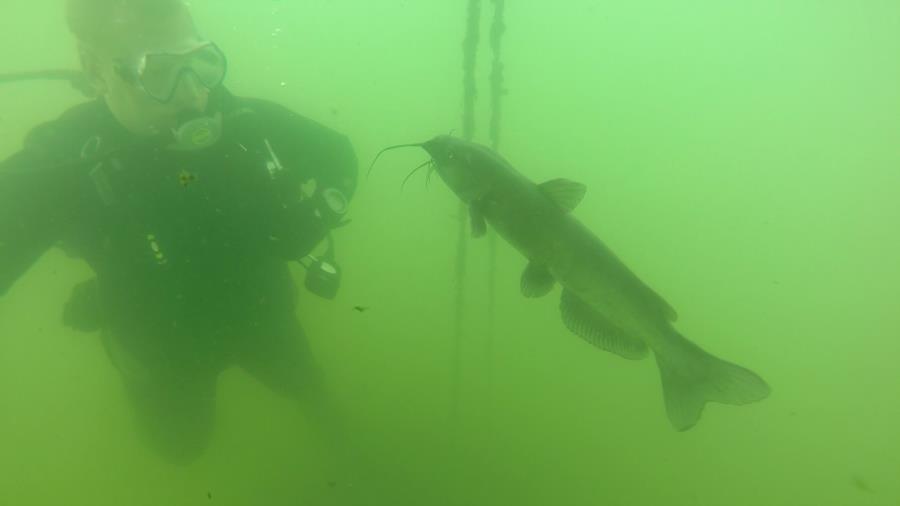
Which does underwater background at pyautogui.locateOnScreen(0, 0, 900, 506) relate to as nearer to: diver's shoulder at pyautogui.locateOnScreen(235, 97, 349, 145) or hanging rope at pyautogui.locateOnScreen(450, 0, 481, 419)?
hanging rope at pyautogui.locateOnScreen(450, 0, 481, 419)

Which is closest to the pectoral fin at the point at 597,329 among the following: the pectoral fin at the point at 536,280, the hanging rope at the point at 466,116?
the pectoral fin at the point at 536,280

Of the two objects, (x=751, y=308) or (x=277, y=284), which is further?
(x=751, y=308)

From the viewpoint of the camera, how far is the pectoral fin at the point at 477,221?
7.98ft

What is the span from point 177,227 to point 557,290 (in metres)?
5.25

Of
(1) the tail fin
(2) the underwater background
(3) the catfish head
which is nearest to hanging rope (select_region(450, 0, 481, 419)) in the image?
(2) the underwater background

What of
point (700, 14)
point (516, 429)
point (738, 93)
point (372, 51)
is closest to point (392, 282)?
point (516, 429)

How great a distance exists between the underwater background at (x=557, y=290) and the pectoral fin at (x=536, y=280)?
10.5 feet

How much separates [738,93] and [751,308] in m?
17.0

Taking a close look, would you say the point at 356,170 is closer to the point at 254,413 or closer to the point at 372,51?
the point at 254,413

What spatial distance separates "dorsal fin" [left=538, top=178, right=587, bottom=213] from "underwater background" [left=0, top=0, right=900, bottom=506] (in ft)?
10.9

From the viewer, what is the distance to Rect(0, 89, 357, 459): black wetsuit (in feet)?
11.1

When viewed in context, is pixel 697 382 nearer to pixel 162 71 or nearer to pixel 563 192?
pixel 563 192

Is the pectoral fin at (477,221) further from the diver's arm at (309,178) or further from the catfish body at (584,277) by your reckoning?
the diver's arm at (309,178)

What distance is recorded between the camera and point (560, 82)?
22516mm
